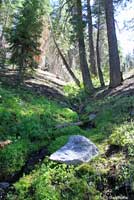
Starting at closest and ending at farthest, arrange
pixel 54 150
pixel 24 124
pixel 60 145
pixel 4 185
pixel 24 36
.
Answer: pixel 4 185
pixel 54 150
pixel 60 145
pixel 24 124
pixel 24 36

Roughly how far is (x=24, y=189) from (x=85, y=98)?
9126mm

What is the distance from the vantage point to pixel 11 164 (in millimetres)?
6539

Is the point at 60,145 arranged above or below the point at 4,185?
above

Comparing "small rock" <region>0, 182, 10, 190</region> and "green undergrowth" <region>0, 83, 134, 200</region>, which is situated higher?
"green undergrowth" <region>0, 83, 134, 200</region>

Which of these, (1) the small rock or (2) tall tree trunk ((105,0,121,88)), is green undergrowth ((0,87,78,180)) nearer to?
(1) the small rock

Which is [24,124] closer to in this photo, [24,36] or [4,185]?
[4,185]

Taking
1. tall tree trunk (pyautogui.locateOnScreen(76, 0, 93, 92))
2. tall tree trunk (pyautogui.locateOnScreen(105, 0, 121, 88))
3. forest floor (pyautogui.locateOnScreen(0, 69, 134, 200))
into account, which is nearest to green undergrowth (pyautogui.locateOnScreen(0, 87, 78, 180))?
forest floor (pyautogui.locateOnScreen(0, 69, 134, 200))

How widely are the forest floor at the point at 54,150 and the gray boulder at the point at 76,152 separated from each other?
129 millimetres

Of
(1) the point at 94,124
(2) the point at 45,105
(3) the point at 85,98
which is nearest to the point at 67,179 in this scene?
(1) the point at 94,124

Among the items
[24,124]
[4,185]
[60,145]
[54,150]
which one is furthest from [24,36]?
[4,185]

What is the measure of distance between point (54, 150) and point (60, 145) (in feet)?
0.57

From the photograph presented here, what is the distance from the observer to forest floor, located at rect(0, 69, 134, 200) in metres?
5.43

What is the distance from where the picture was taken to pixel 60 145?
708 cm

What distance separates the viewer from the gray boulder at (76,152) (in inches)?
240
